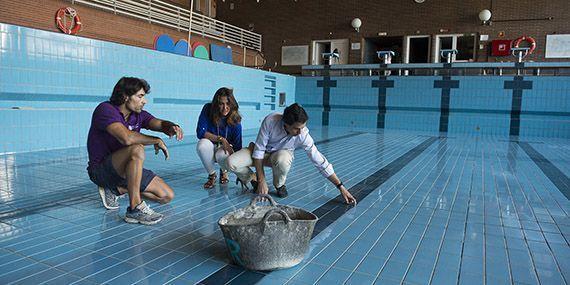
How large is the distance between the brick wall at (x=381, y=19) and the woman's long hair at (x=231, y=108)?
13.0 metres

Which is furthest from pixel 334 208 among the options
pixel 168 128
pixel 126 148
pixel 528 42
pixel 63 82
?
pixel 528 42

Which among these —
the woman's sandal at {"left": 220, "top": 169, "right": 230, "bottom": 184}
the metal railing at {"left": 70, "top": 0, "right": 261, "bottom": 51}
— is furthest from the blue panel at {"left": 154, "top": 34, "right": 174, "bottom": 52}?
the woman's sandal at {"left": 220, "top": 169, "right": 230, "bottom": 184}

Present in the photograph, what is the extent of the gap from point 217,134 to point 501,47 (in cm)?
1298

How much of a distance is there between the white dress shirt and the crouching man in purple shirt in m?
0.63

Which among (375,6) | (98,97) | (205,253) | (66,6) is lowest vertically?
(205,253)

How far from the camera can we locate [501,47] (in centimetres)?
1333

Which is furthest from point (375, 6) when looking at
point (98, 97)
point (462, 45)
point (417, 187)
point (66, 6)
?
point (417, 187)

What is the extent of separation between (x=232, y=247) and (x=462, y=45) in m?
14.7

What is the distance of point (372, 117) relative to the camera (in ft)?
36.8

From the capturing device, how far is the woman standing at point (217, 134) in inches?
127

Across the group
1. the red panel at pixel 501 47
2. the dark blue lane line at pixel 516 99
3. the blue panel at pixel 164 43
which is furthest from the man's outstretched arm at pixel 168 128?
the red panel at pixel 501 47

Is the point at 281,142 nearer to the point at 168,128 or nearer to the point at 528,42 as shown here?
the point at 168,128

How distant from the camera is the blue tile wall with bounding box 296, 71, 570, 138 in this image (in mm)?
9539

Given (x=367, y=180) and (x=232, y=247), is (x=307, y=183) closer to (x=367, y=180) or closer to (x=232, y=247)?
(x=367, y=180)
